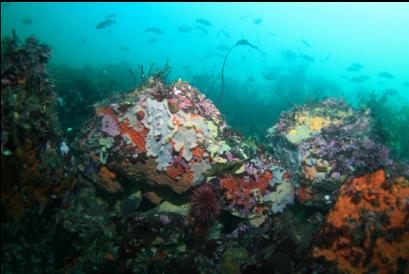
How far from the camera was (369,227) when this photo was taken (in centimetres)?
454

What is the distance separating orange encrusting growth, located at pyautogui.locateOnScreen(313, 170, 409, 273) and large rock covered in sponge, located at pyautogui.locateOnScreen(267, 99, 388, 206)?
0.62 m

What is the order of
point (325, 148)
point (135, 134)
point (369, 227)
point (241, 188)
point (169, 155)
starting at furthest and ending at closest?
1. point (325, 148)
2. point (241, 188)
3. point (135, 134)
4. point (169, 155)
5. point (369, 227)

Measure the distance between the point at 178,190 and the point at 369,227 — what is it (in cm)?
293

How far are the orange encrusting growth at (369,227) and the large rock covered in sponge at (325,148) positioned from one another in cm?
62

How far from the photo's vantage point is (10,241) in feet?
12.7

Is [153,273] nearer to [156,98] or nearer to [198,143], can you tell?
[198,143]

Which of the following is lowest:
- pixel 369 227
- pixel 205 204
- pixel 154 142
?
pixel 205 204

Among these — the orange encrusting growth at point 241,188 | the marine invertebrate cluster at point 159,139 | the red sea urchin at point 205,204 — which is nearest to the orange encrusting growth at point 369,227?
the orange encrusting growth at point 241,188

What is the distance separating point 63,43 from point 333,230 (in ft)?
245

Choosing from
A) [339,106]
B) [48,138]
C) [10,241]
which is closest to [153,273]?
[10,241]

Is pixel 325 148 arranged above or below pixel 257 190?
above

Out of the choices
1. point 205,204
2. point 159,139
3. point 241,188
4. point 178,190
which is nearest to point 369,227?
point 241,188

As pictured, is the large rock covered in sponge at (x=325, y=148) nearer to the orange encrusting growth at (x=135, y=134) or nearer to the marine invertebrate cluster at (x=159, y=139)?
the marine invertebrate cluster at (x=159, y=139)

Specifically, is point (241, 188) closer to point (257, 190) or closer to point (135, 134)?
point (257, 190)
